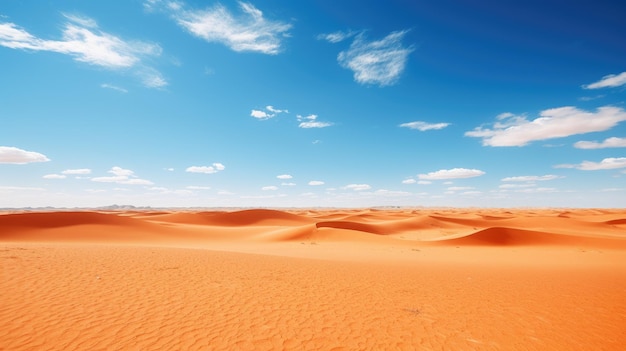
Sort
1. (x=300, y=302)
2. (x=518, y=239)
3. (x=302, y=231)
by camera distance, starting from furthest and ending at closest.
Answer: (x=302, y=231) < (x=518, y=239) < (x=300, y=302)

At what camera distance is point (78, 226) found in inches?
1136

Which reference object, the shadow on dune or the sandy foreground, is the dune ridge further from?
the sandy foreground

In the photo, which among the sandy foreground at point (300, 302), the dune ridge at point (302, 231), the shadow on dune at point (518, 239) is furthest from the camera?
the dune ridge at point (302, 231)

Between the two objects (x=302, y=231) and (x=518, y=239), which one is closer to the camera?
(x=518, y=239)

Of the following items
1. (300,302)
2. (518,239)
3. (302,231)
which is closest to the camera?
(300,302)

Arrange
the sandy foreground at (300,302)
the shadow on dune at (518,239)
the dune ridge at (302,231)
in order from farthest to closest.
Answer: the dune ridge at (302,231)
the shadow on dune at (518,239)
the sandy foreground at (300,302)

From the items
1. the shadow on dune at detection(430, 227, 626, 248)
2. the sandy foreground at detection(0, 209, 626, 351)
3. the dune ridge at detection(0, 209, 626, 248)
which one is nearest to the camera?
the sandy foreground at detection(0, 209, 626, 351)

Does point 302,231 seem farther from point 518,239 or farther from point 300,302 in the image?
point 300,302

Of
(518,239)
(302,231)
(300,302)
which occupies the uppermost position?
(302,231)

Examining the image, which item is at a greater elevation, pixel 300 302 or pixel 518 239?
pixel 518 239

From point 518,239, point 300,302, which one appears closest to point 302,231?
point 518,239

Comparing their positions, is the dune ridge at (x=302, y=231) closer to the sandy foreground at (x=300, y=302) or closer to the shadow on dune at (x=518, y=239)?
the shadow on dune at (x=518, y=239)

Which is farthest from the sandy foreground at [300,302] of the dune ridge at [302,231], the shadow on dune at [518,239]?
the dune ridge at [302,231]

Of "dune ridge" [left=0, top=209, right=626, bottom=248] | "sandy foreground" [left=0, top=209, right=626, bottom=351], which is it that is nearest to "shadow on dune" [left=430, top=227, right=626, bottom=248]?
"dune ridge" [left=0, top=209, right=626, bottom=248]
